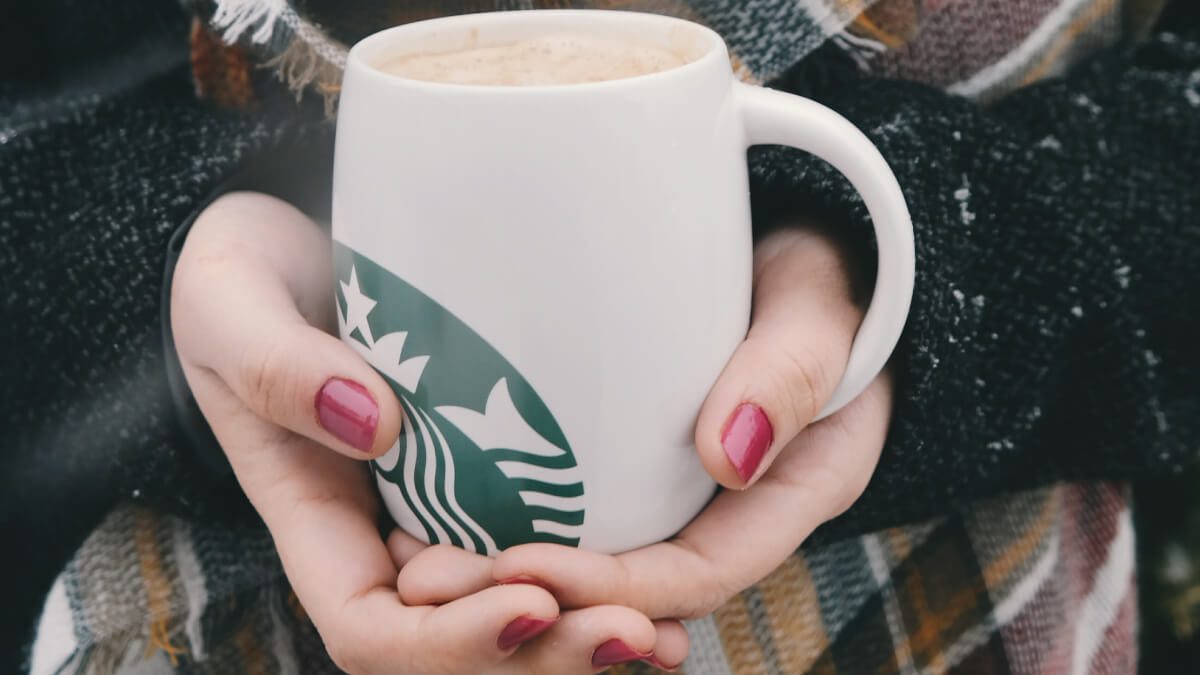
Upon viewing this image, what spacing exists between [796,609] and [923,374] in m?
0.14

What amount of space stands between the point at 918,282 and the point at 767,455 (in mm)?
115

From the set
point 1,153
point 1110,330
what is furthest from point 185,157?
point 1110,330

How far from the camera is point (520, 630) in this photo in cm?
30

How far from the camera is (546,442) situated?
1.03 feet

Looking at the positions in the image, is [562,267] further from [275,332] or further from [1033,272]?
[1033,272]

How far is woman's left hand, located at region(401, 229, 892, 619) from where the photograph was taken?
Result: 319 millimetres

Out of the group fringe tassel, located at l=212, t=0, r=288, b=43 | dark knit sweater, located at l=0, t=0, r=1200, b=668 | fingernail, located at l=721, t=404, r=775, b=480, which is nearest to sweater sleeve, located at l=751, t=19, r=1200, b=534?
dark knit sweater, located at l=0, t=0, r=1200, b=668

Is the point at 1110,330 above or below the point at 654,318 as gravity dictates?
below

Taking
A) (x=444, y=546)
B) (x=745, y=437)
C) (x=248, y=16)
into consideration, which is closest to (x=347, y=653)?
(x=444, y=546)

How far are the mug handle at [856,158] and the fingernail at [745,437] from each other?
0.06 metres

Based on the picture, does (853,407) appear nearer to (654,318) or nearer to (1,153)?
(654,318)

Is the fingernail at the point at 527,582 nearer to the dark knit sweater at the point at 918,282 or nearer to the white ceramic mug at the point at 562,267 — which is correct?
the white ceramic mug at the point at 562,267

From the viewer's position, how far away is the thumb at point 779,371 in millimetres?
316

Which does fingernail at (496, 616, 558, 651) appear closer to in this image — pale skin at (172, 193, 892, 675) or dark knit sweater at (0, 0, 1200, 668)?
pale skin at (172, 193, 892, 675)
